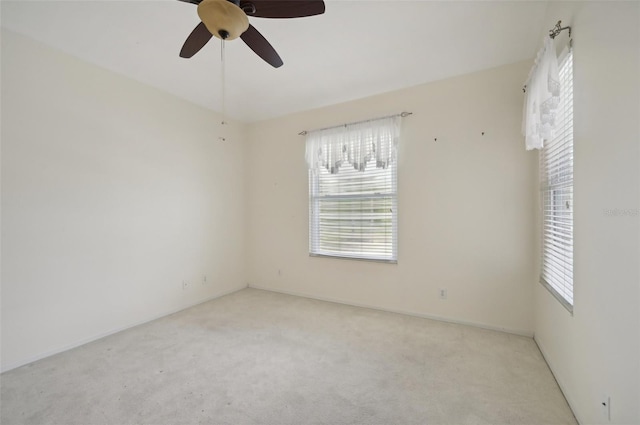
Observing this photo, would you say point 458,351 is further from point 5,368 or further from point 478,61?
point 5,368

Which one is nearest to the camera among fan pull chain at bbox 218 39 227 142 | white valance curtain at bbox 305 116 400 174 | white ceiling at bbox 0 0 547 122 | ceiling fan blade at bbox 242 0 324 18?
ceiling fan blade at bbox 242 0 324 18

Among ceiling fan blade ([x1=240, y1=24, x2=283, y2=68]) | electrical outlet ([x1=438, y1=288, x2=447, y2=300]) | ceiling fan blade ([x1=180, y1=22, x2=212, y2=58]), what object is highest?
ceiling fan blade ([x1=180, y1=22, x2=212, y2=58])

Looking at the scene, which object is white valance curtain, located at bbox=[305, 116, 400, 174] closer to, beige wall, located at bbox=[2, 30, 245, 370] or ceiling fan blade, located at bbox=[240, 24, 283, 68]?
beige wall, located at bbox=[2, 30, 245, 370]

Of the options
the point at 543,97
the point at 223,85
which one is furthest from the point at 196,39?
the point at 543,97

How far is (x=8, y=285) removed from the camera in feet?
7.11

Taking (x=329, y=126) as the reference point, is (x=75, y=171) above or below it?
below

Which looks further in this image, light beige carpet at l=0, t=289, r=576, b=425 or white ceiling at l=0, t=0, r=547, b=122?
white ceiling at l=0, t=0, r=547, b=122

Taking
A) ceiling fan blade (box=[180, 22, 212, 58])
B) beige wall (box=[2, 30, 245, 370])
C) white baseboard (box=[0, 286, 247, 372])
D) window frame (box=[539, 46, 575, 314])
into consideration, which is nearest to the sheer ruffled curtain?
window frame (box=[539, 46, 575, 314])

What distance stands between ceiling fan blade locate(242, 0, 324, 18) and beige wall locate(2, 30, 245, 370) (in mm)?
2199

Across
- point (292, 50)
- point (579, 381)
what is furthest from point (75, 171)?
point (579, 381)

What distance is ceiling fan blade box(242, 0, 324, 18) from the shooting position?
1439mm

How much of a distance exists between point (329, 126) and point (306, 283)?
7.55ft

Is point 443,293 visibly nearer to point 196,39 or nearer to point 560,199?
point 560,199

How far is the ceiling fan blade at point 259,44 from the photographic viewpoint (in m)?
1.67
